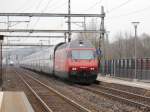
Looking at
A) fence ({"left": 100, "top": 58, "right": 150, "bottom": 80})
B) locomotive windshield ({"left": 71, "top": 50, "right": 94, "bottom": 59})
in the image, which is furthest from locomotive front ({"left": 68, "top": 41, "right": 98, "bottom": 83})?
fence ({"left": 100, "top": 58, "right": 150, "bottom": 80})

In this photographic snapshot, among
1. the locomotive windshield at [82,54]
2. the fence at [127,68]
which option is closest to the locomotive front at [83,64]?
the locomotive windshield at [82,54]

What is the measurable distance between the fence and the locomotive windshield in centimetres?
598

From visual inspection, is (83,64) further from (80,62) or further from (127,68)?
(127,68)

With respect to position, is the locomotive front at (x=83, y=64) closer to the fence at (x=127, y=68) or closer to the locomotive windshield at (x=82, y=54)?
the locomotive windshield at (x=82, y=54)

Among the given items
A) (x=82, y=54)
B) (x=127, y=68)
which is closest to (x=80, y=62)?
(x=82, y=54)

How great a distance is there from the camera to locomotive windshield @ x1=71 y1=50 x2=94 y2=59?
32.8 meters

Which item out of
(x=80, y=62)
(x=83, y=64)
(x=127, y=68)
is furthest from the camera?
(x=127, y=68)

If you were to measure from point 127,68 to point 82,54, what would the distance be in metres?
9.96

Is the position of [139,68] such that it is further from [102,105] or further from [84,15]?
[102,105]

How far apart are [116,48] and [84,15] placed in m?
60.2

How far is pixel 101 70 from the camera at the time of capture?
4847cm

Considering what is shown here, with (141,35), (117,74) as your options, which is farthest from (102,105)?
(141,35)

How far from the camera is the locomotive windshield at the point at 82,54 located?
32.8 metres

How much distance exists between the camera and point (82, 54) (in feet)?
108
